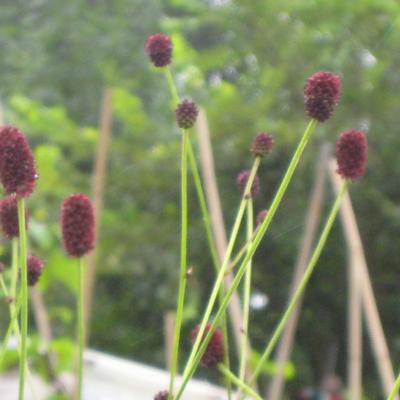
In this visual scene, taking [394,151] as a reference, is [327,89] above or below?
above

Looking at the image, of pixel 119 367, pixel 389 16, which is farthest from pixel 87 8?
pixel 119 367

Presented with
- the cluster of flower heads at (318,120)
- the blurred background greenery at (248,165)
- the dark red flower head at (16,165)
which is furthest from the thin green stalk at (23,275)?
the blurred background greenery at (248,165)

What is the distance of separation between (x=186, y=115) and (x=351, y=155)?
127 millimetres

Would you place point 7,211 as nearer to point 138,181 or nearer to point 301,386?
point 138,181

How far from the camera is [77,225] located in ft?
1.98

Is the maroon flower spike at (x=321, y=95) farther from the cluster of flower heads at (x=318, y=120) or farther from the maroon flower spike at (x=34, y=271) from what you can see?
the maroon flower spike at (x=34, y=271)

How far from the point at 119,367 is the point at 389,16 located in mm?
2025

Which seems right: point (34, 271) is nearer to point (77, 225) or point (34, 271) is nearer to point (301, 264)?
point (77, 225)

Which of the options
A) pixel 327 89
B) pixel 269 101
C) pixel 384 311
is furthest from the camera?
pixel 384 311

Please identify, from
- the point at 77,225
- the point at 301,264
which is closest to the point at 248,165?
the point at 301,264

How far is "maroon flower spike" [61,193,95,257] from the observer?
1.96 ft

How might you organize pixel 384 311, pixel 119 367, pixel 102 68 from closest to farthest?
pixel 119 367
pixel 384 311
pixel 102 68

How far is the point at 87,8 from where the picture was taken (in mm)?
5672

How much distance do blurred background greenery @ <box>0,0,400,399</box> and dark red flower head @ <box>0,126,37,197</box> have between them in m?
2.70
